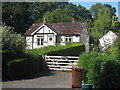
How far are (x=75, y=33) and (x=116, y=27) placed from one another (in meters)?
37.4

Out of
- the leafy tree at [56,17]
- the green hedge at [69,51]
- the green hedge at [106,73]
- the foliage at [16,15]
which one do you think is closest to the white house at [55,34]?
the green hedge at [69,51]

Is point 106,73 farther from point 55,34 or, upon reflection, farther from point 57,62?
point 55,34

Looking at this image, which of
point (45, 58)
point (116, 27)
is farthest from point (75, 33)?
point (116, 27)

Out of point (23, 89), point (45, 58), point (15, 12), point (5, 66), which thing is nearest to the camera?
point (23, 89)

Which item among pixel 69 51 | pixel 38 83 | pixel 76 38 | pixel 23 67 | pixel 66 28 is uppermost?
pixel 66 28

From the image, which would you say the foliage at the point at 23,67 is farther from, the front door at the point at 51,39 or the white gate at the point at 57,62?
the front door at the point at 51,39

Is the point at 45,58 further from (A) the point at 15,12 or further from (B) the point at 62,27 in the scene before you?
(A) the point at 15,12

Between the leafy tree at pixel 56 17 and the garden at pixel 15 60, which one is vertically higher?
the leafy tree at pixel 56 17

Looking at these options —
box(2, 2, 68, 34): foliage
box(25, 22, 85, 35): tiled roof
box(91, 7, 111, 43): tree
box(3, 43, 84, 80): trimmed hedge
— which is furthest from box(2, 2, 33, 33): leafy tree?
box(3, 43, 84, 80): trimmed hedge

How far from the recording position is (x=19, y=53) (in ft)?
51.5

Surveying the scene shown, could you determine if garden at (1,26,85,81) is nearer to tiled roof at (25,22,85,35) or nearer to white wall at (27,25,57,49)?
white wall at (27,25,57,49)

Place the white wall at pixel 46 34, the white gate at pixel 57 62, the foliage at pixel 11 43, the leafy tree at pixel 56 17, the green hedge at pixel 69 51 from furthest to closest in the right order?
1. the leafy tree at pixel 56 17
2. the white wall at pixel 46 34
3. the green hedge at pixel 69 51
4. the white gate at pixel 57 62
5. the foliage at pixel 11 43

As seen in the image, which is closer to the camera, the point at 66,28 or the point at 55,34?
the point at 55,34

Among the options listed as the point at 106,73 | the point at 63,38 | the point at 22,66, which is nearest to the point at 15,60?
the point at 22,66
